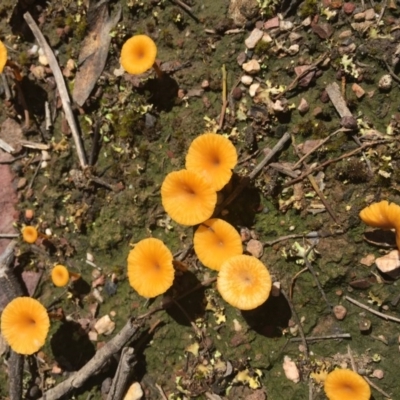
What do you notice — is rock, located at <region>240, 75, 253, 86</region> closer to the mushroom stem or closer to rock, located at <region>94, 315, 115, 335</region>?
the mushroom stem

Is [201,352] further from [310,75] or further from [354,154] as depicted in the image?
[310,75]

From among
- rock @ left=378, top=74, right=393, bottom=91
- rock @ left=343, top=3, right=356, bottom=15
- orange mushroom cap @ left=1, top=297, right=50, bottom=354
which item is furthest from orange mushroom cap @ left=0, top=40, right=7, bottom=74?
rock @ left=378, top=74, right=393, bottom=91

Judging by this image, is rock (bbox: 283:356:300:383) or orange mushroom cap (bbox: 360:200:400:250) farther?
rock (bbox: 283:356:300:383)

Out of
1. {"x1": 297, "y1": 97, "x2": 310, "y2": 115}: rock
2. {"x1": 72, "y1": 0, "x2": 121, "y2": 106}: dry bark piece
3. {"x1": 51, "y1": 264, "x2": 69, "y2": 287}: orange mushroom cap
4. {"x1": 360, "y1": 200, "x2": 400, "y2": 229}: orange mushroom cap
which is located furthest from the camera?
{"x1": 72, "y1": 0, "x2": 121, "y2": 106}: dry bark piece

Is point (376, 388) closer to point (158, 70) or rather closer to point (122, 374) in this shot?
point (122, 374)

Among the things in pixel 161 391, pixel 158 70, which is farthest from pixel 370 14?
pixel 161 391

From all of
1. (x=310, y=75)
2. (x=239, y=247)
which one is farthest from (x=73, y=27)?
(x=239, y=247)
